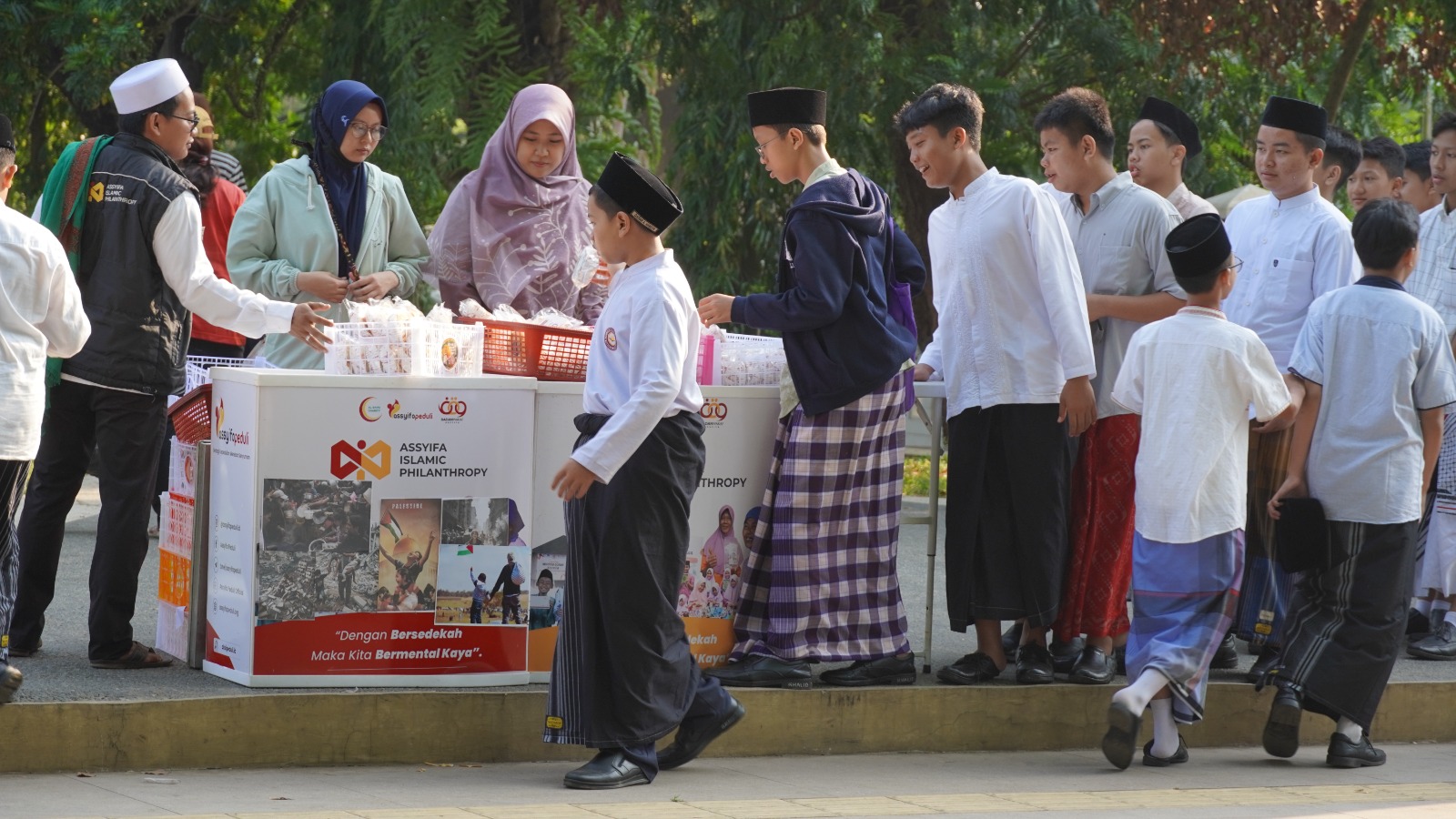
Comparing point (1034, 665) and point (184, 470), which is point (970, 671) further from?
point (184, 470)

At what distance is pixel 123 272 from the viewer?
5297 millimetres

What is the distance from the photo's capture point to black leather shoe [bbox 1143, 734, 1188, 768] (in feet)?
18.0

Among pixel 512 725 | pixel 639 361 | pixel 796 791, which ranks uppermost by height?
pixel 639 361

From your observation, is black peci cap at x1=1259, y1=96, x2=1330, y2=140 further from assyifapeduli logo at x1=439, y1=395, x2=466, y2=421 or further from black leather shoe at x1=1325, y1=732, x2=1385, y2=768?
assyifapeduli logo at x1=439, y1=395, x2=466, y2=421

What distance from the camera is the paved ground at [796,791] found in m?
4.42

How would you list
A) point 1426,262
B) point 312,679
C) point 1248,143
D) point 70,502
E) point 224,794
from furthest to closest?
point 1248,143 < point 1426,262 < point 70,502 < point 312,679 < point 224,794

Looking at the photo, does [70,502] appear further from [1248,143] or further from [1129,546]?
[1248,143]

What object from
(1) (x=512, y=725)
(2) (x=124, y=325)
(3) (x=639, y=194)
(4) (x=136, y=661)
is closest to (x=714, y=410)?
(3) (x=639, y=194)

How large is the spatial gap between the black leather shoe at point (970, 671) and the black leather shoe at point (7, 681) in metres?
2.84

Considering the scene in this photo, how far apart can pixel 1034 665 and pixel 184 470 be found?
2851 millimetres

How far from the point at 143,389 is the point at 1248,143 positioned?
938 cm

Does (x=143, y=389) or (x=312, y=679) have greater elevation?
(x=143, y=389)

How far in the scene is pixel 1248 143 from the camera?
12.6m

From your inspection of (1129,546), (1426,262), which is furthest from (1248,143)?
(1129,546)
